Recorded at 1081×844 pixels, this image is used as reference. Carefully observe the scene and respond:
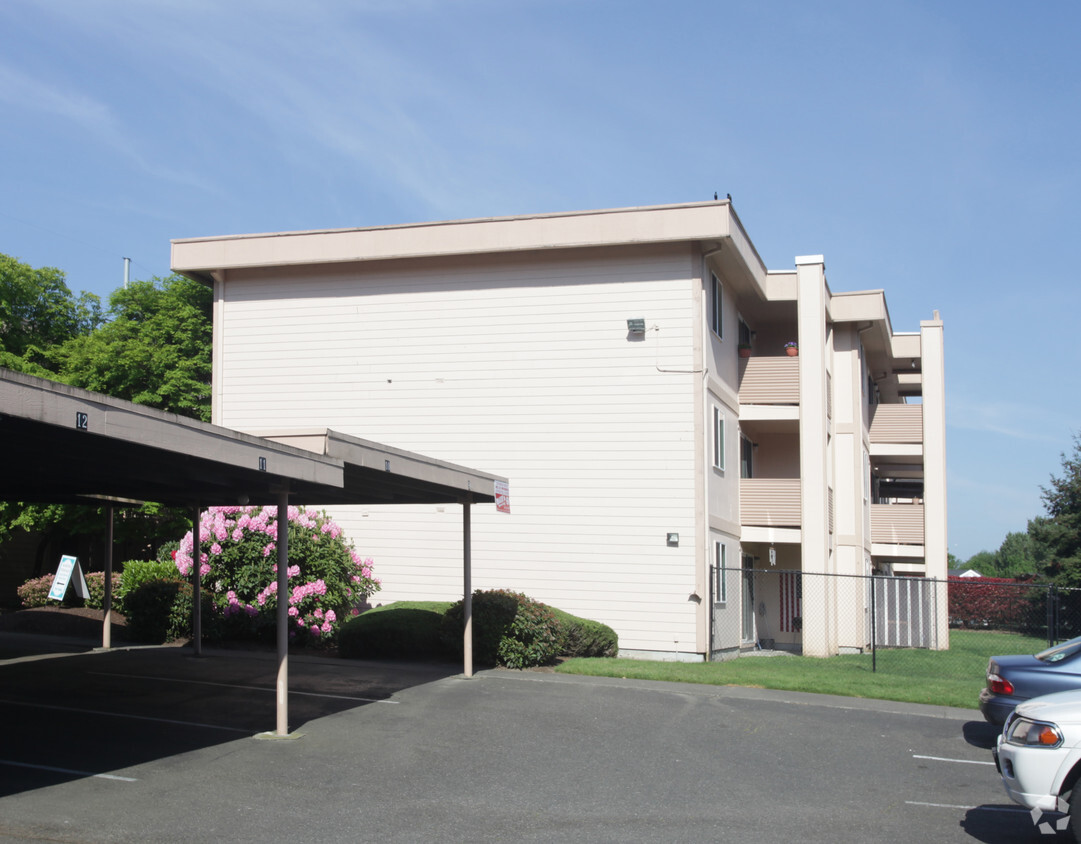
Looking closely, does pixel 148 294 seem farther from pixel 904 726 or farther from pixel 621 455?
pixel 904 726

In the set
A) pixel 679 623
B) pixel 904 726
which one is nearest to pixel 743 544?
pixel 679 623

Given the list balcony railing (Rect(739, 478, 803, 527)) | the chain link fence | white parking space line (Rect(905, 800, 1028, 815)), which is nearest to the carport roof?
white parking space line (Rect(905, 800, 1028, 815))

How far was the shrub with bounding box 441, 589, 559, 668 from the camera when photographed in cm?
1844

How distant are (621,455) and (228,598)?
27.5 ft

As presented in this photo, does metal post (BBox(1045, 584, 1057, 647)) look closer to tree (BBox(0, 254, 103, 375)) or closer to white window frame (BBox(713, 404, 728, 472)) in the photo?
white window frame (BBox(713, 404, 728, 472))

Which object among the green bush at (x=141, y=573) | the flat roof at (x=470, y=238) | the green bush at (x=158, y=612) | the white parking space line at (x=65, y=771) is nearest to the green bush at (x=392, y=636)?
the green bush at (x=158, y=612)

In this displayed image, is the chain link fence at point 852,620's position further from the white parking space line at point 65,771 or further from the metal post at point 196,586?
the white parking space line at point 65,771

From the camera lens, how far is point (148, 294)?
3234cm

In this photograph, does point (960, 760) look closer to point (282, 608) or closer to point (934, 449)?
point (282, 608)

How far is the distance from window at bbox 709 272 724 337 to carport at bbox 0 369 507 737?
26.4ft

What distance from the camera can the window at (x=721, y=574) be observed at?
22230 millimetres

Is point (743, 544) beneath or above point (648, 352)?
beneath

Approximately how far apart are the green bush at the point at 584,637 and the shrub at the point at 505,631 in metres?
0.55

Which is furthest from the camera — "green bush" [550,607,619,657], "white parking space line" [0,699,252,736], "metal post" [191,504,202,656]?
"green bush" [550,607,619,657]
